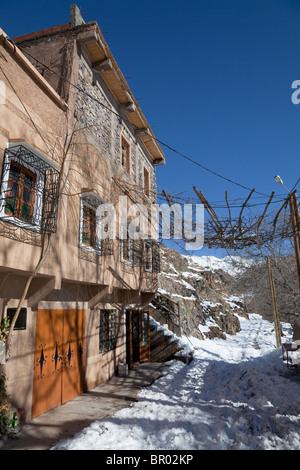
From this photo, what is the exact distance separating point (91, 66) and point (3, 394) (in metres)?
9.50

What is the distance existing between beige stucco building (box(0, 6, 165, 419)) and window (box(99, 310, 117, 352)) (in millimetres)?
36

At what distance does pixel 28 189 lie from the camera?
5453mm

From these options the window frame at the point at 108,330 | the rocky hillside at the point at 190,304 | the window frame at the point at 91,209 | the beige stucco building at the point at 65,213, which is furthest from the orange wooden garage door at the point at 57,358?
the rocky hillside at the point at 190,304

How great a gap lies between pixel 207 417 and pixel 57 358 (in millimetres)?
3840

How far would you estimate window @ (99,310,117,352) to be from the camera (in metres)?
9.54

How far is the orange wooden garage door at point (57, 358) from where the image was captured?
6.26 metres

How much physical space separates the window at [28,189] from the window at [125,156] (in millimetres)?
5469

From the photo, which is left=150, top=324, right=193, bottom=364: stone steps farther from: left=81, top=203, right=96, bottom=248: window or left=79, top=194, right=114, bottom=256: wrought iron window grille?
left=81, top=203, right=96, bottom=248: window

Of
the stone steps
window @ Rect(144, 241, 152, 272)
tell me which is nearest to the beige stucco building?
window @ Rect(144, 241, 152, 272)

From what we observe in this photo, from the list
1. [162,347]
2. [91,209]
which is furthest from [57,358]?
[162,347]

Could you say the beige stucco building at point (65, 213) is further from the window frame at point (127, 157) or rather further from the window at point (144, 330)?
the window at point (144, 330)

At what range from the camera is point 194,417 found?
20.0ft

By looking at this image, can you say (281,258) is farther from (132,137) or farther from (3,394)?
(3,394)

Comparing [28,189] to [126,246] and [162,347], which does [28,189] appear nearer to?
[126,246]
